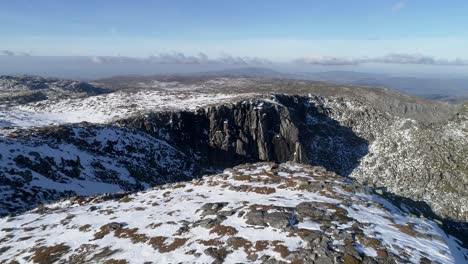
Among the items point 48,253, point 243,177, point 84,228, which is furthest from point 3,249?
point 243,177

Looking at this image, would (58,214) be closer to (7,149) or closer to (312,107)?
(7,149)

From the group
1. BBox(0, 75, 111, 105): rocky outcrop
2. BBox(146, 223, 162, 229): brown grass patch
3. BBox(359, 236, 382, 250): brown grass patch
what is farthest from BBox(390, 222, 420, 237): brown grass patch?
BBox(0, 75, 111, 105): rocky outcrop

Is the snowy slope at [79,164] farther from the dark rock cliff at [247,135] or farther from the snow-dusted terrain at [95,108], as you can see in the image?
the snow-dusted terrain at [95,108]

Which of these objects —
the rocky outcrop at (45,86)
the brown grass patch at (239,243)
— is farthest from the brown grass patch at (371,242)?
the rocky outcrop at (45,86)

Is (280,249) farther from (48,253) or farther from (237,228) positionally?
(48,253)

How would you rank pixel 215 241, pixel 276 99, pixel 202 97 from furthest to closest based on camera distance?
pixel 202 97
pixel 276 99
pixel 215 241

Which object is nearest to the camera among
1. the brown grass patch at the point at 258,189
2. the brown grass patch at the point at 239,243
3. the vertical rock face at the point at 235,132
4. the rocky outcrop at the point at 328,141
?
the brown grass patch at the point at 239,243

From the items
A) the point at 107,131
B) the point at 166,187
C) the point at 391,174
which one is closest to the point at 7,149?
the point at 107,131
